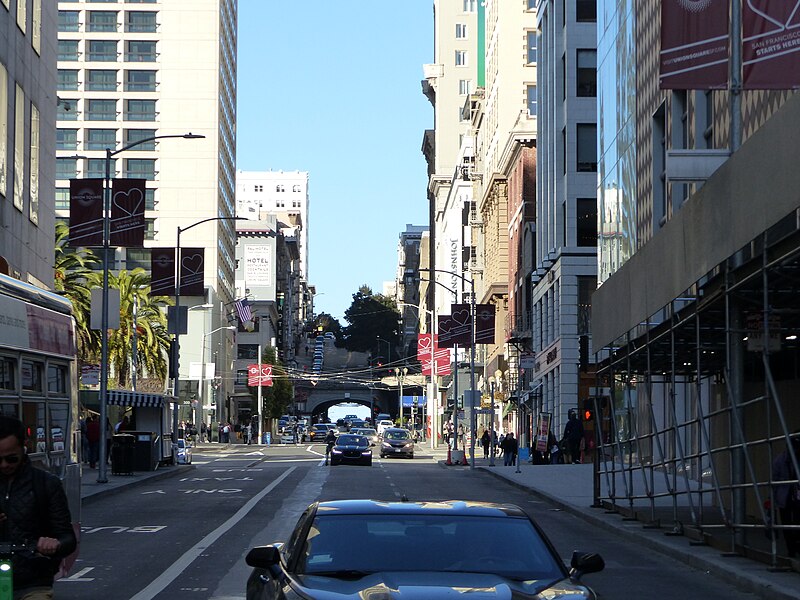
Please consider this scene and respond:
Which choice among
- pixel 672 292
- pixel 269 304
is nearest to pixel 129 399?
pixel 672 292

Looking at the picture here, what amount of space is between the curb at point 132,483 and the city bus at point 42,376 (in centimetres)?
1724

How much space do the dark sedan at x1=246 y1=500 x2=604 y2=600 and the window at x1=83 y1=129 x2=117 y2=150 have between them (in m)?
105

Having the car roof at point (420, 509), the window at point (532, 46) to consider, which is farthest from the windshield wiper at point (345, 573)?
the window at point (532, 46)

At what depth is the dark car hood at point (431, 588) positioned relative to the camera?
7586mm

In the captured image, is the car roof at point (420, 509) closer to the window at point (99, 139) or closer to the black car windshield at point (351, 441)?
the black car windshield at point (351, 441)

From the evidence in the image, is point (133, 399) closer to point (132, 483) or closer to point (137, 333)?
point (132, 483)

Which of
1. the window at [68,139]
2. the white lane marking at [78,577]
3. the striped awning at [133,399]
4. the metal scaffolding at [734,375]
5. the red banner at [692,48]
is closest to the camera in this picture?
the white lane marking at [78,577]

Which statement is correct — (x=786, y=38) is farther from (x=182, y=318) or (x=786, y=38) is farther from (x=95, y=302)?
(x=182, y=318)

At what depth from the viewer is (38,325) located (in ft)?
45.8

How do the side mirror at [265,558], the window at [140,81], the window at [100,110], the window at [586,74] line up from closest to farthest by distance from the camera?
the side mirror at [265,558], the window at [586,74], the window at [100,110], the window at [140,81]

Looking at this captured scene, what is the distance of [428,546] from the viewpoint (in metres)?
8.52

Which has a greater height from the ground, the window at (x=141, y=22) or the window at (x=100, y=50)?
the window at (x=141, y=22)

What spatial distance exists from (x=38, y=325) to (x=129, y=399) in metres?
32.2

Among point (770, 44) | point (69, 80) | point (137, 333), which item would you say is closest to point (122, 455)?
point (137, 333)
